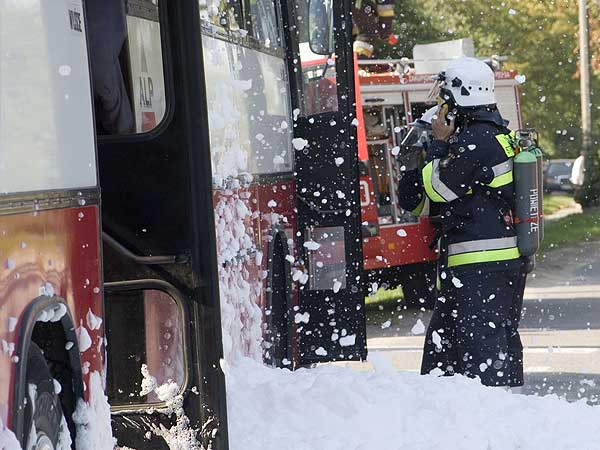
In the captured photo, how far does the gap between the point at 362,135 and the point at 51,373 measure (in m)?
9.16

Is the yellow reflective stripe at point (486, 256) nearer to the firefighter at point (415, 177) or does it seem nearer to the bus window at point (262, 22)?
the firefighter at point (415, 177)

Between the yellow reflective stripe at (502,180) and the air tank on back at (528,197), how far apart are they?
0.03 metres

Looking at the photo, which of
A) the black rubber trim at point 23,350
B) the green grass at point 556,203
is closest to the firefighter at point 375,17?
the black rubber trim at point 23,350

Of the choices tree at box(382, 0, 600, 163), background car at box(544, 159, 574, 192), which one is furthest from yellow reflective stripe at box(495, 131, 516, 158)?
background car at box(544, 159, 574, 192)

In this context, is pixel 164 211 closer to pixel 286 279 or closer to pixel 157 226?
pixel 157 226

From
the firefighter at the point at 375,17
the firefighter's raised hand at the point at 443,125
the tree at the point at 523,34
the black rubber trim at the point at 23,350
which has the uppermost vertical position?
the tree at the point at 523,34

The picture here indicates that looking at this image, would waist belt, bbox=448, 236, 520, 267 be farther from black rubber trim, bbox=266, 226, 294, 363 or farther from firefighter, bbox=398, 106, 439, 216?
black rubber trim, bbox=266, 226, 294, 363

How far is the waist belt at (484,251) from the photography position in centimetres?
748

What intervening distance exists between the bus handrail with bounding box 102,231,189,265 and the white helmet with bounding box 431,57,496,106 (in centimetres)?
264

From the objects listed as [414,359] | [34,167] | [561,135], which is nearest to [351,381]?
[34,167]

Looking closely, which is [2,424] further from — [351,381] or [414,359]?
[414,359]

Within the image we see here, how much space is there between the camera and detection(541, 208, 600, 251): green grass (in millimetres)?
23223

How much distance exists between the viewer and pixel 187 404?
5.39 metres

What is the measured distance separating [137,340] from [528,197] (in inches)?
100
